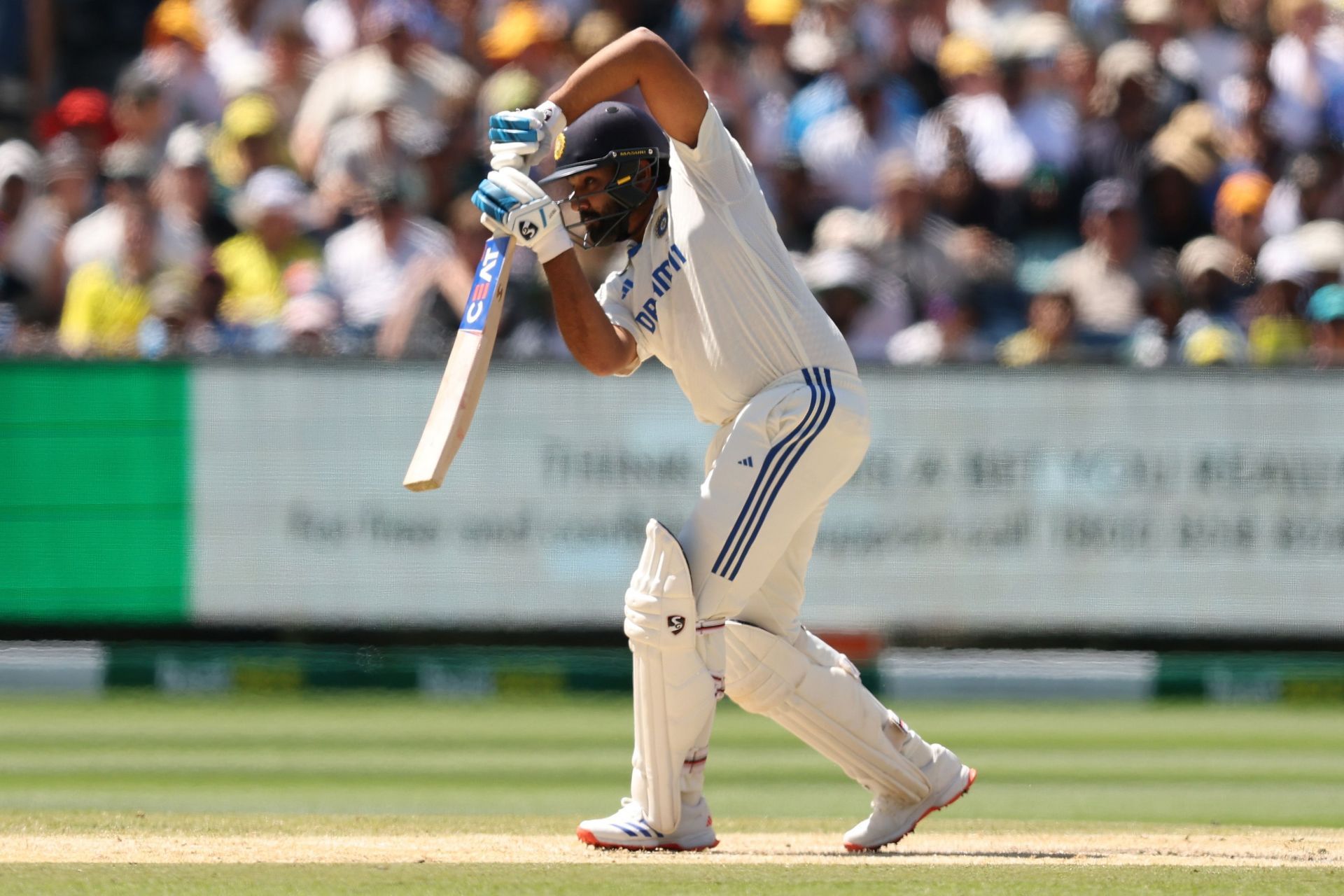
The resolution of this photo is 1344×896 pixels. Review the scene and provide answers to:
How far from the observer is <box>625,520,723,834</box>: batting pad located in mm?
5254

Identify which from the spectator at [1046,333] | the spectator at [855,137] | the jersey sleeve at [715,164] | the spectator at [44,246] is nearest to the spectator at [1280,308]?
the spectator at [1046,333]

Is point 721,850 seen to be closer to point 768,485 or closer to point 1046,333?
point 768,485

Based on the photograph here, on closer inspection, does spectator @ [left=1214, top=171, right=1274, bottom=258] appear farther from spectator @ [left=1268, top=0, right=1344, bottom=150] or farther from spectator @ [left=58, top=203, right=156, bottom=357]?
spectator @ [left=58, top=203, right=156, bottom=357]

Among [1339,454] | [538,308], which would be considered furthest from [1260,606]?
[538,308]

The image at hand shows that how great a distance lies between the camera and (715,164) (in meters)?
5.31

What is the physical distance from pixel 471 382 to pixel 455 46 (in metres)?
7.81

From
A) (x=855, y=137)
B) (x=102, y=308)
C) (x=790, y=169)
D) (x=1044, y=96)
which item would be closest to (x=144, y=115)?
(x=102, y=308)

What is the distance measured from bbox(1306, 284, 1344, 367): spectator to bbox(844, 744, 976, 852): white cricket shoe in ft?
17.1

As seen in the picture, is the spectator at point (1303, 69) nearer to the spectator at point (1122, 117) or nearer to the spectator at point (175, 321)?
→ the spectator at point (1122, 117)

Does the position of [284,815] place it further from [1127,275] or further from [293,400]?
[1127,275]

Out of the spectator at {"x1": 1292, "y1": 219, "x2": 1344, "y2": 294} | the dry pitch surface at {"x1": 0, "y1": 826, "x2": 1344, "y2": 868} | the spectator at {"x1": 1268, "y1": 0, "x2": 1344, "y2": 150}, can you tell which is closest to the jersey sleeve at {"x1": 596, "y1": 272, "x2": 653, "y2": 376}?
the dry pitch surface at {"x1": 0, "y1": 826, "x2": 1344, "y2": 868}

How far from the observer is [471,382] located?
5277 mm

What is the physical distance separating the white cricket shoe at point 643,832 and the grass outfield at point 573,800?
2.8 inches

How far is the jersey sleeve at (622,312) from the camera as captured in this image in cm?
551
